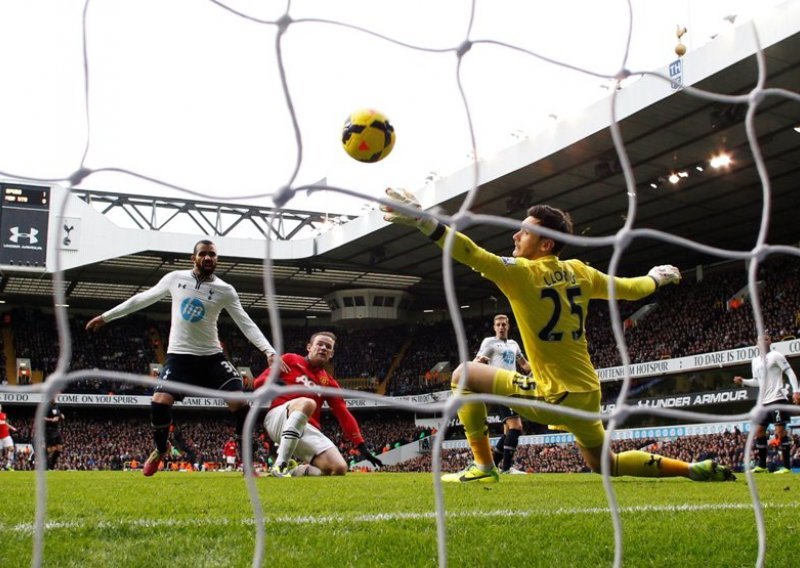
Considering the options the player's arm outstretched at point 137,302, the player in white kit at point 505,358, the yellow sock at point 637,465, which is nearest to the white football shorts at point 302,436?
the player in white kit at point 505,358

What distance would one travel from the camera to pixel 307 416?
8.32 meters

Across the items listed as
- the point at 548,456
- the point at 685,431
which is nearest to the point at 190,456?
the point at 548,456

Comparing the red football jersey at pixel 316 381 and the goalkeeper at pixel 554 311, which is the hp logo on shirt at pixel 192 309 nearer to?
the red football jersey at pixel 316 381

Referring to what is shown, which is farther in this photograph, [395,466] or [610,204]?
[395,466]

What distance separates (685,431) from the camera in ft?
79.9

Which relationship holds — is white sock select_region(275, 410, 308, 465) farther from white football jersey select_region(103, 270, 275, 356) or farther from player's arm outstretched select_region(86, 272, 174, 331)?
player's arm outstretched select_region(86, 272, 174, 331)

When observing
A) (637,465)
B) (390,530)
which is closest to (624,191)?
(637,465)

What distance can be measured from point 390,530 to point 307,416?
488cm

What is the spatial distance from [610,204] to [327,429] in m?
19.0

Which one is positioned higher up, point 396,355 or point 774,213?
point 774,213

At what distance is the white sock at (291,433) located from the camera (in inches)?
326

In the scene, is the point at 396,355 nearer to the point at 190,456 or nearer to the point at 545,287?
the point at 190,456

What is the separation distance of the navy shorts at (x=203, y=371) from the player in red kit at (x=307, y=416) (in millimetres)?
505

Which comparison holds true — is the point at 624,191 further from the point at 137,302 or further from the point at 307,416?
the point at 137,302
